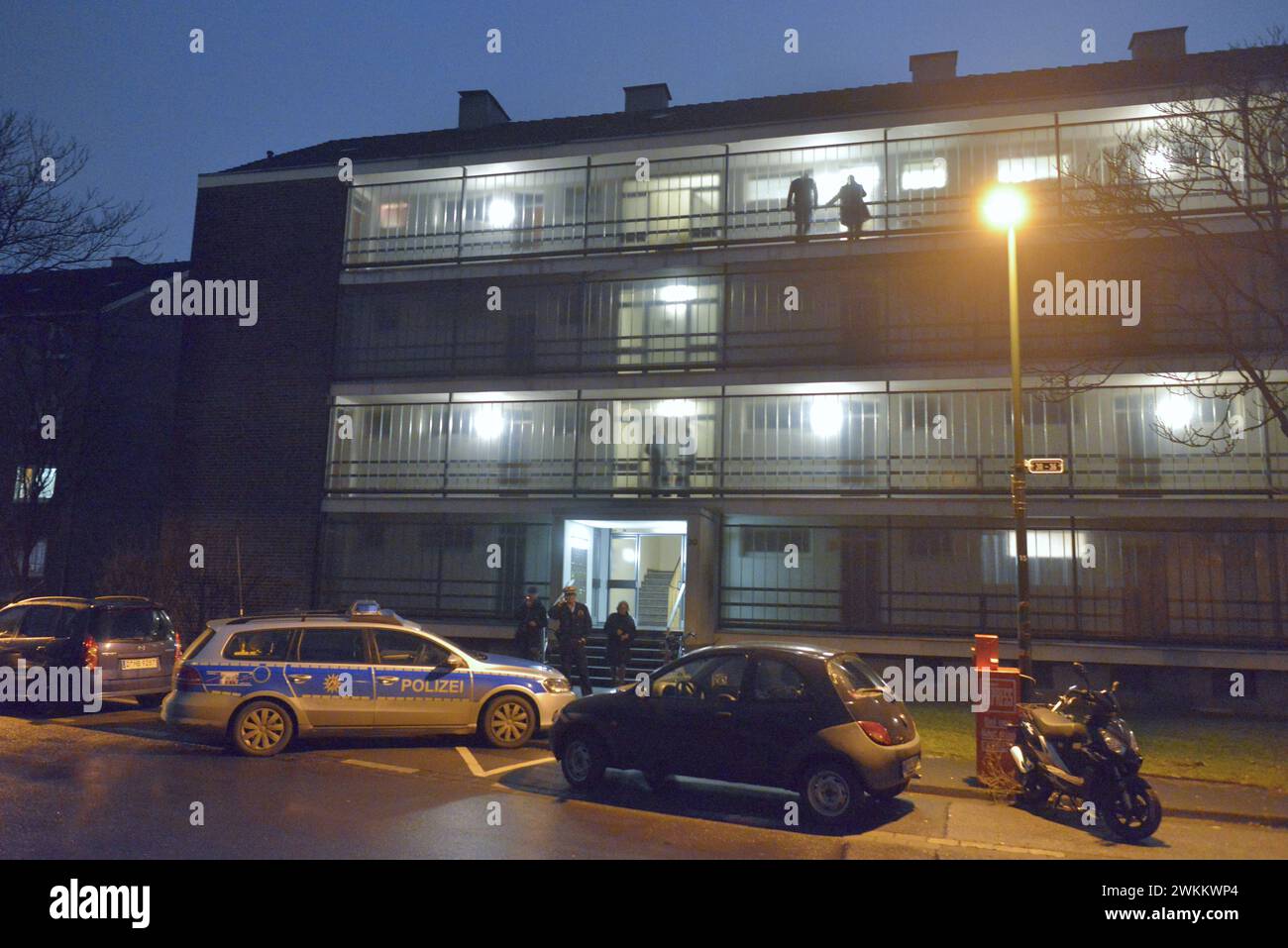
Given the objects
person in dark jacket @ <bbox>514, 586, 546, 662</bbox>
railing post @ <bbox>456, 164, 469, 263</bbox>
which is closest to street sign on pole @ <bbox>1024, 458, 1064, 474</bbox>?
person in dark jacket @ <bbox>514, 586, 546, 662</bbox>

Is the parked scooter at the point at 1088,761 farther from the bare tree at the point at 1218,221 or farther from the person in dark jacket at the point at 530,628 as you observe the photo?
the person in dark jacket at the point at 530,628

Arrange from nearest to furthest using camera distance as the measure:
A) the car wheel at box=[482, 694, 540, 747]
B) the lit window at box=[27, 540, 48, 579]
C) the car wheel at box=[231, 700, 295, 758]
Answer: the car wheel at box=[231, 700, 295, 758] → the car wheel at box=[482, 694, 540, 747] → the lit window at box=[27, 540, 48, 579]

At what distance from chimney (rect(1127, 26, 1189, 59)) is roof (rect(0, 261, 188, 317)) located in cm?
2628

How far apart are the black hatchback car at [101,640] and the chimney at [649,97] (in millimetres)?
17191

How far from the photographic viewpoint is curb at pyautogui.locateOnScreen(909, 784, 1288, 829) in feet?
28.1

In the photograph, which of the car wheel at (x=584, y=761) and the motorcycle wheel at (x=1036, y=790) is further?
the car wheel at (x=584, y=761)

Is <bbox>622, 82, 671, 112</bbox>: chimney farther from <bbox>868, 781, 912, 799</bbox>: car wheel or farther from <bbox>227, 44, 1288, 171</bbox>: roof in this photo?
<bbox>868, 781, 912, 799</bbox>: car wheel

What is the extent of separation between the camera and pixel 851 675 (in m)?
8.39

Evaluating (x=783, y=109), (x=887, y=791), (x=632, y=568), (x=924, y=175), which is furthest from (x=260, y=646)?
(x=783, y=109)

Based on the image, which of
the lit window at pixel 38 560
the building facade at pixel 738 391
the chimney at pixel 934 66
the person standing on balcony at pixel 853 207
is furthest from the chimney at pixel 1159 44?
the lit window at pixel 38 560

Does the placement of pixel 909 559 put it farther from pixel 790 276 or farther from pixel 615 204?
pixel 615 204

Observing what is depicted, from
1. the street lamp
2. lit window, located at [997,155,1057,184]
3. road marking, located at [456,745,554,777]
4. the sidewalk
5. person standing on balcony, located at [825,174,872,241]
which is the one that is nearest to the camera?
the sidewalk

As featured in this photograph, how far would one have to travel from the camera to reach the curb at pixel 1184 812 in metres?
8.58

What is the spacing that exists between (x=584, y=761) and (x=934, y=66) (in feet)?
66.1
